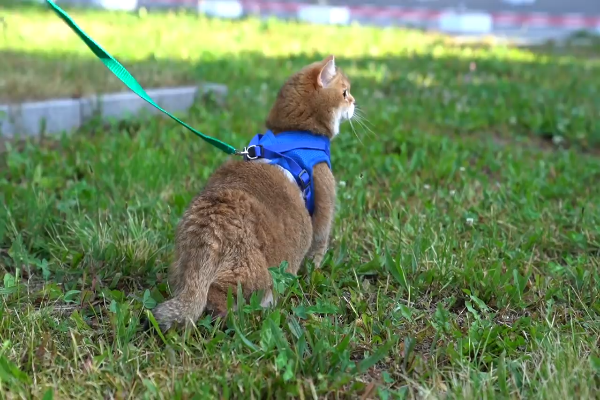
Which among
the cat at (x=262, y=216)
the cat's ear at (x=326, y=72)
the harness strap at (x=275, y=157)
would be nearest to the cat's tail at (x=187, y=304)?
the cat at (x=262, y=216)

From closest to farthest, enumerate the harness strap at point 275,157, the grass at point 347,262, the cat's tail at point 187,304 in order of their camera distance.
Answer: the grass at point 347,262, the cat's tail at point 187,304, the harness strap at point 275,157

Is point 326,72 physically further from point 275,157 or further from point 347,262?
point 347,262

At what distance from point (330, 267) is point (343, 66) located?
5.55 m

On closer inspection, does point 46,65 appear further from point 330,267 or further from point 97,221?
point 330,267

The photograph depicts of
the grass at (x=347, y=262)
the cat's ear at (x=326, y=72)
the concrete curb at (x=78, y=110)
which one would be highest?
the cat's ear at (x=326, y=72)

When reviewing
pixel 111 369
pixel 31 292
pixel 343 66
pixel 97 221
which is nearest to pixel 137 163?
pixel 97 221

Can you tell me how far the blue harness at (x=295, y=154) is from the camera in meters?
2.82

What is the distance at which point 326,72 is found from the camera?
3.16 m

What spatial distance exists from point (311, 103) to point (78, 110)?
266 cm

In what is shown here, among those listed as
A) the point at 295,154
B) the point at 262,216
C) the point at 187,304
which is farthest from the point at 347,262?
the point at 187,304

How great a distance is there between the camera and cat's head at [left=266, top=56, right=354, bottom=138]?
3.06 meters

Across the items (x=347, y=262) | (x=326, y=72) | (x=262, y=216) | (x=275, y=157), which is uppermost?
(x=326, y=72)

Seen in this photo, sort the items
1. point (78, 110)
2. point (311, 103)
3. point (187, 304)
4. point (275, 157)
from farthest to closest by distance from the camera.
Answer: point (78, 110) < point (311, 103) < point (275, 157) < point (187, 304)

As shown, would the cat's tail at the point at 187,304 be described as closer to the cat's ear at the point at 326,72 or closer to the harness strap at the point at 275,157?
the harness strap at the point at 275,157
